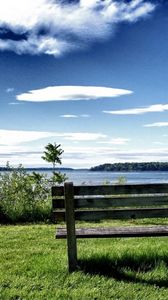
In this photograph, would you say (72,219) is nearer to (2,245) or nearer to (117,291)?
(117,291)

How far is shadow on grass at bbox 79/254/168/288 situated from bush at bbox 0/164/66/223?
7227 millimetres

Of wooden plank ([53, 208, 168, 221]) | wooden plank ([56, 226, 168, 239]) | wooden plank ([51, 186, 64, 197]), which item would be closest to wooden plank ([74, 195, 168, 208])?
wooden plank ([53, 208, 168, 221])

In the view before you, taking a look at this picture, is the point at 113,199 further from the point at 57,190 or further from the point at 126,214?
the point at 57,190

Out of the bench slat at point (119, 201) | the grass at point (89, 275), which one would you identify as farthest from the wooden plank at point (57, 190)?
the grass at point (89, 275)

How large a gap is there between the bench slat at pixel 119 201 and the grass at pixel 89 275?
779mm

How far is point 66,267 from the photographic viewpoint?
6.66 m

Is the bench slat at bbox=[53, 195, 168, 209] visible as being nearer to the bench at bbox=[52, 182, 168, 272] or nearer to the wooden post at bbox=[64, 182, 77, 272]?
the bench at bbox=[52, 182, 168, 272]

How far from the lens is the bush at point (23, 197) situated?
14.0 meters

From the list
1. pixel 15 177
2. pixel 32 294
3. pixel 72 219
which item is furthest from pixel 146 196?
pixel 15 177

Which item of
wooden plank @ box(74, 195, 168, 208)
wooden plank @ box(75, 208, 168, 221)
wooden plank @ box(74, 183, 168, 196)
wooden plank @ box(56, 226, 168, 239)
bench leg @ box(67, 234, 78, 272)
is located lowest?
bench leg @ box(67, 234, 78, 272)

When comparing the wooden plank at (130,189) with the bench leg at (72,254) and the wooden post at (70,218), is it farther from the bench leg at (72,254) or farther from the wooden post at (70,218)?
the bench leg at (72,254)

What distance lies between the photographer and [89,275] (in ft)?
20.6

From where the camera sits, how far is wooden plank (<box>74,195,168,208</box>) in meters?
6.71

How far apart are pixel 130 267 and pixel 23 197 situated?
8.62 meters
